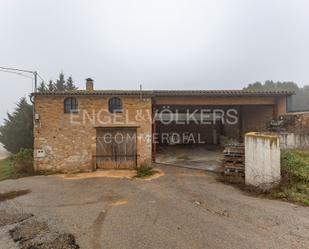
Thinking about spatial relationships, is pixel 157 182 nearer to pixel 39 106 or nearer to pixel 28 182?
pixel 28 182

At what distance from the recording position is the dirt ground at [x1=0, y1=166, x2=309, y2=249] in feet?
16.6

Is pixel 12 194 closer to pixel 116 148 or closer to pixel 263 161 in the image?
pixel 116 148

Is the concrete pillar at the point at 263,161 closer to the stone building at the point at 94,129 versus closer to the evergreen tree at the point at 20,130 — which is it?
the stone building at the point at 94,129

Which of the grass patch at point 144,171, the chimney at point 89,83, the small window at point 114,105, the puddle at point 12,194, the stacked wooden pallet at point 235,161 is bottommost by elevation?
the puddle at point 12,194

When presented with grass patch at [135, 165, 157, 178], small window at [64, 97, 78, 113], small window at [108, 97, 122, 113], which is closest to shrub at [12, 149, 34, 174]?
small window at [64, 97, 78, 113]

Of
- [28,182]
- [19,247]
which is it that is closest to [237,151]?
[19,247]

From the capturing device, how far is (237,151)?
31.7ft

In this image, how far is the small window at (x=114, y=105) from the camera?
12346 mm

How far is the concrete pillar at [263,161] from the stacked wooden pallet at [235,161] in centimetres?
55

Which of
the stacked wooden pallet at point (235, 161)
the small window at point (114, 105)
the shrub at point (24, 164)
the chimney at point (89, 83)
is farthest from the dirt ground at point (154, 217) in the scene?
the chimney at point (89, 83)

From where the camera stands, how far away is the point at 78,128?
1221 centimetres

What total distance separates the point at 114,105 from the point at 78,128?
2.20 metres

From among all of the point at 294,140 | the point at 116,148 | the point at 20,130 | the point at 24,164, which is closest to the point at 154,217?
the point at 116,148

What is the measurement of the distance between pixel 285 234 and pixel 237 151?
15.3 feet
